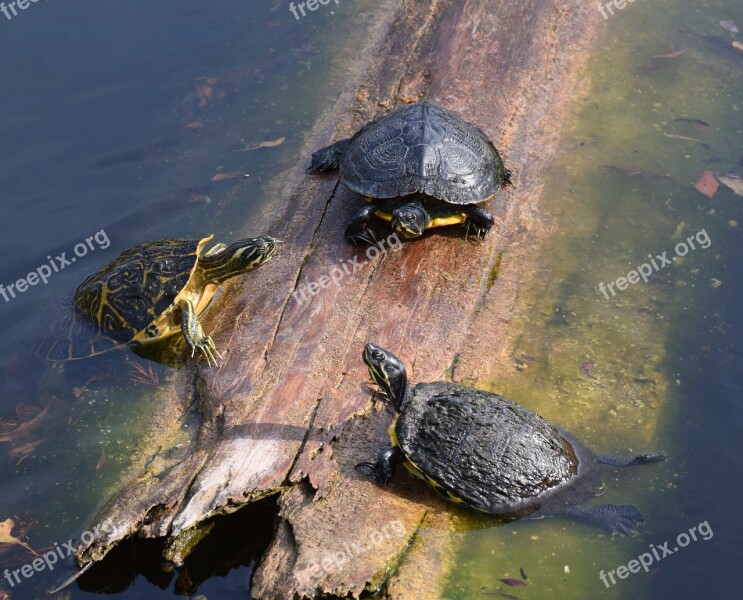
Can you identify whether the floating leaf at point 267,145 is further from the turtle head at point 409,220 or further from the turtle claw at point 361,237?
the turtle head at point 409,220

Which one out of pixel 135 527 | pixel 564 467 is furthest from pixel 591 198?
pixel 135 527

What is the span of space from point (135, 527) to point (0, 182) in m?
4.99

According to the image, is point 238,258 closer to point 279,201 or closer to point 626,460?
point 279,201

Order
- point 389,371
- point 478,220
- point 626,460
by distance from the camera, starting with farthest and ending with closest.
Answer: point 478,220 < point 626,460 < point 389,371

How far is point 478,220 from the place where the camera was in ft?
22.5

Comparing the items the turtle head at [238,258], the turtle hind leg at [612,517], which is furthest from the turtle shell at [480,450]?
the turtle head at [238,258]

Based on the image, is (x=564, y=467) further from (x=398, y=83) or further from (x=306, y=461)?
(x=398, y=83)

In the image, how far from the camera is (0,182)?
27.1 feet

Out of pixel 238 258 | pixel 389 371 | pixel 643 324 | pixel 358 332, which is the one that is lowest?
pixel 643 324

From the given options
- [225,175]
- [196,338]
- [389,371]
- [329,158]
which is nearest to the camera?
[389,371]

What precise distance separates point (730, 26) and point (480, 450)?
25.7 ft

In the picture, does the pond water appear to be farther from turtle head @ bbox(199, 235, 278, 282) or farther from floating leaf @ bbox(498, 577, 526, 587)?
turtle head @ bbox(199, 235, 278, 282)

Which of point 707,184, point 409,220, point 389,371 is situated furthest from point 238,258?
point 707,184

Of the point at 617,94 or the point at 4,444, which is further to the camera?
the point at 617,94
